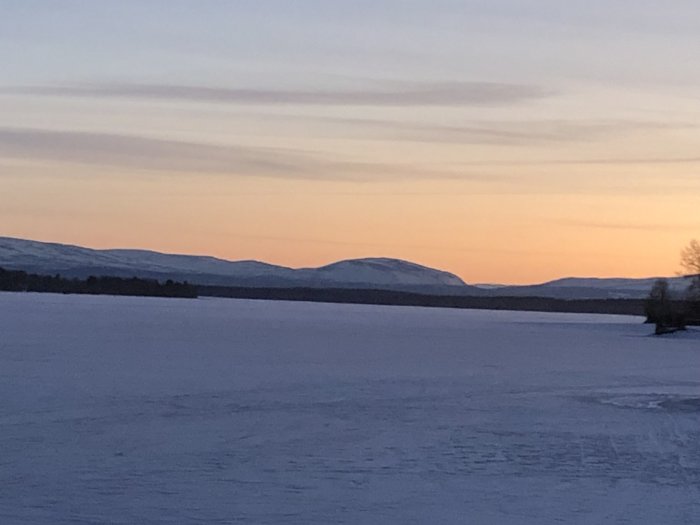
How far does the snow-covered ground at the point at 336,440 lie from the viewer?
8742 millimetres

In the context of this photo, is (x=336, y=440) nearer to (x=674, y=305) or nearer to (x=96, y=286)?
(x=674, y=305)

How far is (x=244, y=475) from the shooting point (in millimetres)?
9844

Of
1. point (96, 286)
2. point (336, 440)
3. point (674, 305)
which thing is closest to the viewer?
point (336, 440)

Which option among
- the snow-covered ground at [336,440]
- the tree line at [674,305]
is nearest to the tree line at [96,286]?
the tree line at [674,305]

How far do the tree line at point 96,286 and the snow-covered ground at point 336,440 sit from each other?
8948 centimetres

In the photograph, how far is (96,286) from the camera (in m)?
117

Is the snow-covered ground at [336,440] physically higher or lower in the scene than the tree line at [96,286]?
lower

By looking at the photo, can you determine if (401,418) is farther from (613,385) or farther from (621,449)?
(613,385)

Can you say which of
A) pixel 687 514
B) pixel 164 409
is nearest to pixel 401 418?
pixel 164 409

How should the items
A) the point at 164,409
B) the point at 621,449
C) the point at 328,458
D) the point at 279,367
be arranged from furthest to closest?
1. the point at 279,367
2. the point at 164,409
3. the point at 621,449
4. the point at 328,458

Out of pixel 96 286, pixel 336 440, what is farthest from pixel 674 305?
pixel 96 286

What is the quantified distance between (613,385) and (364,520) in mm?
11927

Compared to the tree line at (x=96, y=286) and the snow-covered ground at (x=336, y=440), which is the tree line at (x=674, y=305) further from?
the tree line at (x=96, y=286)

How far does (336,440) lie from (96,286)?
10755cm
